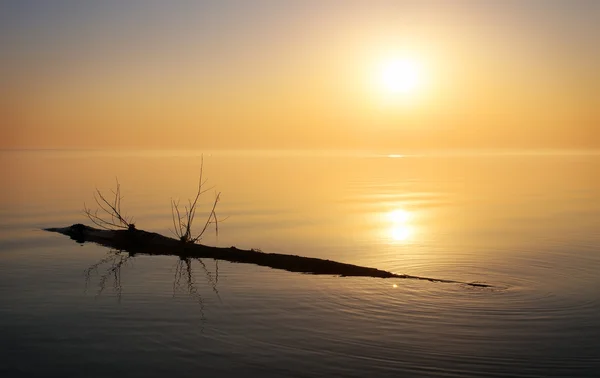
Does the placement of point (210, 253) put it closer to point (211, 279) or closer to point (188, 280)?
point (211, 279)

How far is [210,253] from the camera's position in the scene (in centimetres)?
2433

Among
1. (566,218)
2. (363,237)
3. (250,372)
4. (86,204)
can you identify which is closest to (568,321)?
(250,372)

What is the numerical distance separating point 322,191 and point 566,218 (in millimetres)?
31757

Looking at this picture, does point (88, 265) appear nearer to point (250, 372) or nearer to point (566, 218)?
point (250, 372)

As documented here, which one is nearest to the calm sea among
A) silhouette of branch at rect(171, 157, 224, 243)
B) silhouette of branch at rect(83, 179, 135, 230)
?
silhouette of branch at rect(171, 157, 224, 243)

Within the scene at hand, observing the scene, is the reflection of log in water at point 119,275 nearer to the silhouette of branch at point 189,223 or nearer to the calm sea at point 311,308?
the calm sea at point 311,308

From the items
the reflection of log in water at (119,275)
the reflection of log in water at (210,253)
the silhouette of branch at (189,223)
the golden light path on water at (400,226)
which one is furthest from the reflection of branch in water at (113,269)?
the golden light path on water at (400,226)

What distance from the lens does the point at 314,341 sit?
1419cm

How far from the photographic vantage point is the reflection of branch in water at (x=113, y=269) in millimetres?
19703

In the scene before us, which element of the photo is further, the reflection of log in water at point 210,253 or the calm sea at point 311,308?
the reflection of log in water at point 210,253

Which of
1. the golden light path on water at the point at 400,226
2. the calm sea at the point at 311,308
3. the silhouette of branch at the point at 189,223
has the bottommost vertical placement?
the calm sea at the point at 311,308

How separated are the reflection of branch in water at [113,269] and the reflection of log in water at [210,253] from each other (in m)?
0.67

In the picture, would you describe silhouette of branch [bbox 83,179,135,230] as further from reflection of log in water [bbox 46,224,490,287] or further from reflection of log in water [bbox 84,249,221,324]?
reflection of log in water [bbox 84,249,221,324]

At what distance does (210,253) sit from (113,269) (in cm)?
389
